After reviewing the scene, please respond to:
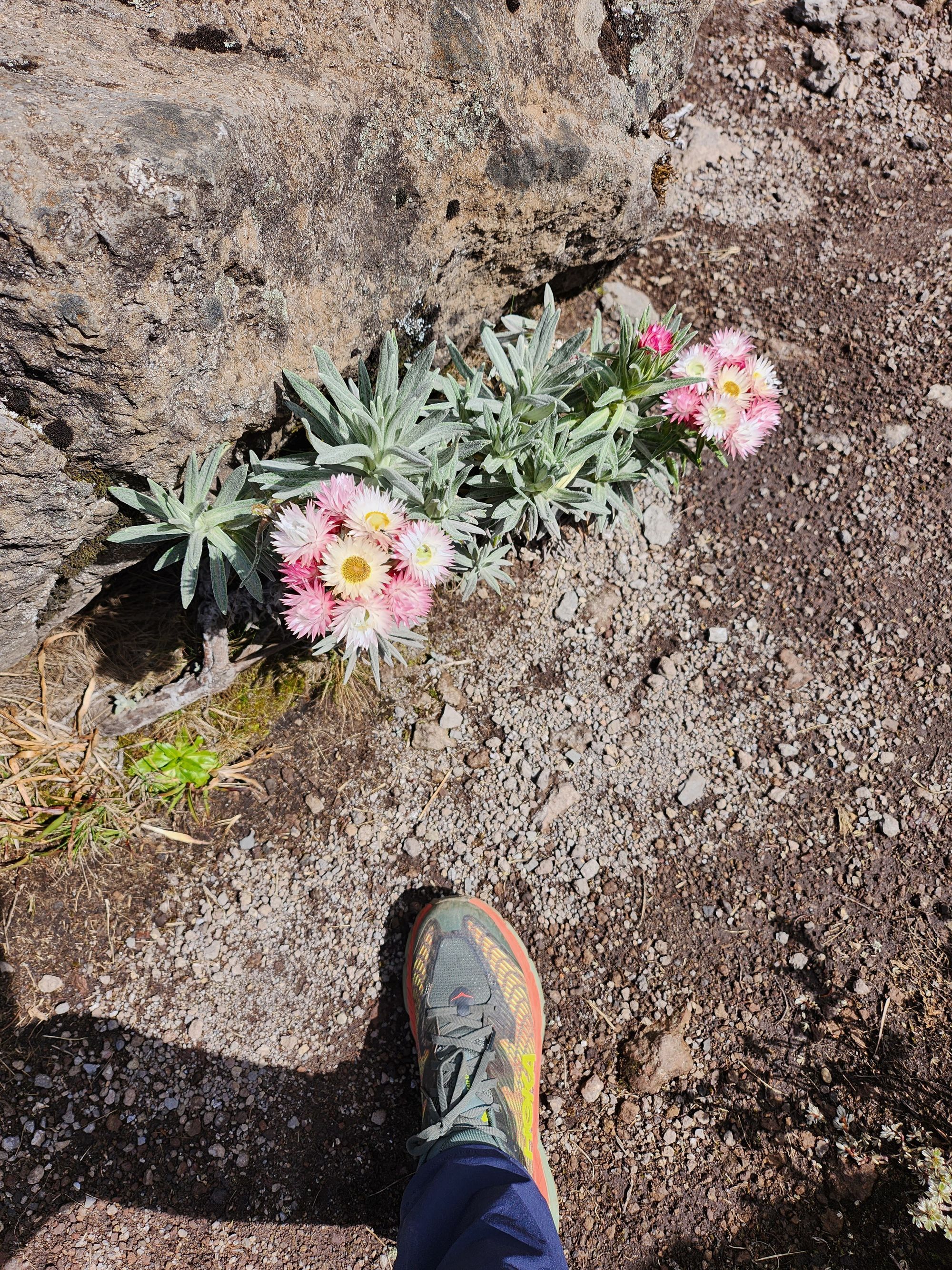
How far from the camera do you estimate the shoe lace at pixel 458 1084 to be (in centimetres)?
230

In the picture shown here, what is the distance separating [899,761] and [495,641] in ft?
5.34

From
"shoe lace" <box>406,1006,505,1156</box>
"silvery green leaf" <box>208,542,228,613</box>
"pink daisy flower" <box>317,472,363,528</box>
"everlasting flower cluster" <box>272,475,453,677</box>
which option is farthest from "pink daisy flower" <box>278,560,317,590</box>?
"shoe lace" <box>406,1006,505,1156</box>

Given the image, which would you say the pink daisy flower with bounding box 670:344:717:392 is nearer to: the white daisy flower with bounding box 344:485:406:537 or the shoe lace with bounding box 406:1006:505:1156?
the white daisy flower with bounding box 344:485:406:537

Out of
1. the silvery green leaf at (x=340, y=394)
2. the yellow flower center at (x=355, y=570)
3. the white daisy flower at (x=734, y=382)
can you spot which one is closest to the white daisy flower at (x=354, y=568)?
the yellow flower center at (x=355, y=570)

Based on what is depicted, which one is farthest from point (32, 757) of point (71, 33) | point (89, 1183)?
Result: point (71, 33)

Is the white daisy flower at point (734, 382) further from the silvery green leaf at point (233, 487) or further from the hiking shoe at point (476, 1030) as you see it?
the hiking shoe at point (476, 1030)

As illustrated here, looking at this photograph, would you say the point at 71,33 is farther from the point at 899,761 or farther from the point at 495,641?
the point at 899,761

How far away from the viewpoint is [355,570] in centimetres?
167

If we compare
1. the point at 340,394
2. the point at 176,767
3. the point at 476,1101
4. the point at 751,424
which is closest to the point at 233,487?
the point at 340,394

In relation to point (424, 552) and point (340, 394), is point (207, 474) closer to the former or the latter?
point (340, 394)

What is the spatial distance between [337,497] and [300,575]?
0.66ft

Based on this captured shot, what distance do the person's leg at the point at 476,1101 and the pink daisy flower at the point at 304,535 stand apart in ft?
4.92

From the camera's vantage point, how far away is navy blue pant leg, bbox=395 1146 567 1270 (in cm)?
181

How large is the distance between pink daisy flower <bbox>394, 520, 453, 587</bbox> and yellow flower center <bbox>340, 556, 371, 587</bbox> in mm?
74
